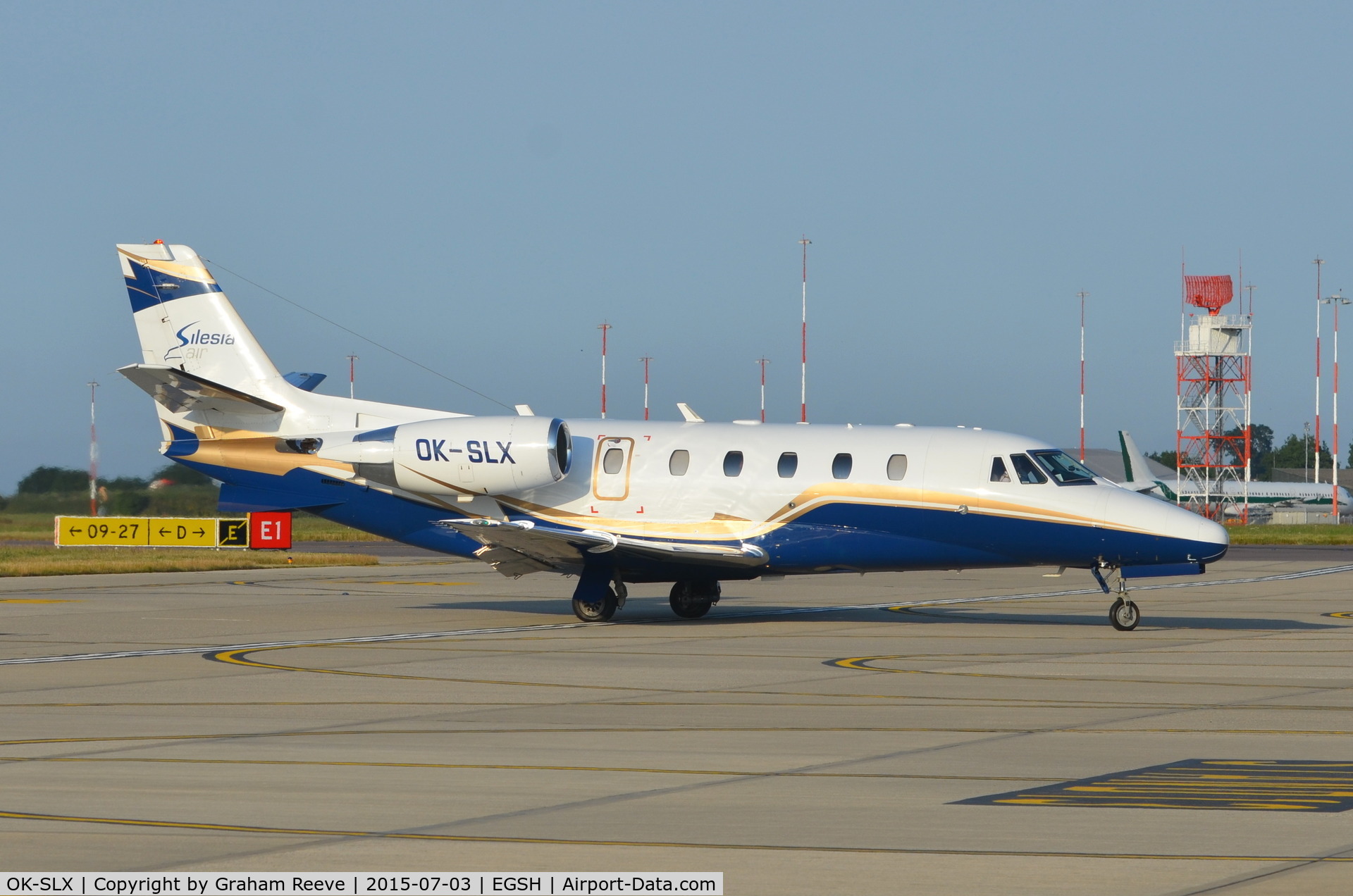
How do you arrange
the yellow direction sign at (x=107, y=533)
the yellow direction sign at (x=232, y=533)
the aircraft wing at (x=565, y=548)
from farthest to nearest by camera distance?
1. the yellow direction sign at (x=232, y=533)
2. the yellow direction sign at (x=107, y=533)
3. the aircraft wing at (x=565, y=548)

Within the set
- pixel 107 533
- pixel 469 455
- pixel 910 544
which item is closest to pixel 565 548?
pixel 469 455

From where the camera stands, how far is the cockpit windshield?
26.4 metres

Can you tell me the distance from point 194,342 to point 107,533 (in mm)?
20842

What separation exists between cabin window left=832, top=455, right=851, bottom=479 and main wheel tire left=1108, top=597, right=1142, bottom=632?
4.83 metres

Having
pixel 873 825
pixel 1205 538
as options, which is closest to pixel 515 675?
pixel 873 825

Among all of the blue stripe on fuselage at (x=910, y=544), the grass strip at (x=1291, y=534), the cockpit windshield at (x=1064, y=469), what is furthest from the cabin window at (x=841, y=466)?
the grass strip at (x=1291, y=534)

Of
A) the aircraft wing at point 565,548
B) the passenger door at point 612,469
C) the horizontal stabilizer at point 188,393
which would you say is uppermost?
the horizontal stabilizer at point 188,393

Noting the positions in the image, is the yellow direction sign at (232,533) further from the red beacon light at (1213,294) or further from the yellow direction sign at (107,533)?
the red beacon light at (1213,294)

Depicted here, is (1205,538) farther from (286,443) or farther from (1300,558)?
(1300,558)

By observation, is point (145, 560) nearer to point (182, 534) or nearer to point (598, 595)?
point (182, 534)

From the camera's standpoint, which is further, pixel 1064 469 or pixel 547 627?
pixel 547 627

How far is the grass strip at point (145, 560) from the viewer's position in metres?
42.2

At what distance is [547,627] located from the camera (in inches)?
1077

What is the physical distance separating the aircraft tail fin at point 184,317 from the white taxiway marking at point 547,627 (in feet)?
25.6
